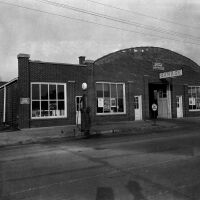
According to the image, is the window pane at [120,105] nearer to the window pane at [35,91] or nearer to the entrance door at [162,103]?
the entrance door at [162,103]

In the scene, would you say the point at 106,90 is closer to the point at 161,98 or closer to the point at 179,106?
the point at 161,98

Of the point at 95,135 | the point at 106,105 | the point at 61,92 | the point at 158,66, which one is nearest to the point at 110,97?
the point at 106,105

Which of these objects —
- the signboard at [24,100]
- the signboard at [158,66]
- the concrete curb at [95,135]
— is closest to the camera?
the concrete curb at [95,135]

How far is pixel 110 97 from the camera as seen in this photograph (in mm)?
22656

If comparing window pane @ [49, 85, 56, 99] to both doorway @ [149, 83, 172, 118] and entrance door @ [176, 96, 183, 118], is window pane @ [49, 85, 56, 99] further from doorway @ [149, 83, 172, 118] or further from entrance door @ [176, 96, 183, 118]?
entrance door @ [176, 96, 183, 118]

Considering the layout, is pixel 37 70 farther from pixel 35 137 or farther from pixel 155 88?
pixel 155 88

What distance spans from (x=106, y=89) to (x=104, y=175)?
1622 centimetres

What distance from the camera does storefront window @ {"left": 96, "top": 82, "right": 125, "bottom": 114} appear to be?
872 inches

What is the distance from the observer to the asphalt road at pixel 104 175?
524cm

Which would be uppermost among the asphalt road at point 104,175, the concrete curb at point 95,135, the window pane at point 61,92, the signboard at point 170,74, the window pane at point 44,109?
the signboard at point 170,74

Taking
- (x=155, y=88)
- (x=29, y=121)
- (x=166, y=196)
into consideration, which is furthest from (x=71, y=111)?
(x=166, y=196)

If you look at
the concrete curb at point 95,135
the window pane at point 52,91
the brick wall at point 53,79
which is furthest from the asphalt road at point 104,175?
the window pane at point 52,91

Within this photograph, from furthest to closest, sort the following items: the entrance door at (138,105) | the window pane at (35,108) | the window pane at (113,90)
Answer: the entrance door at (138,105), the window pane at (113,90), the window pane at (35,108)

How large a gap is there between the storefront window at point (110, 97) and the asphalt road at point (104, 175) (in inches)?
482
